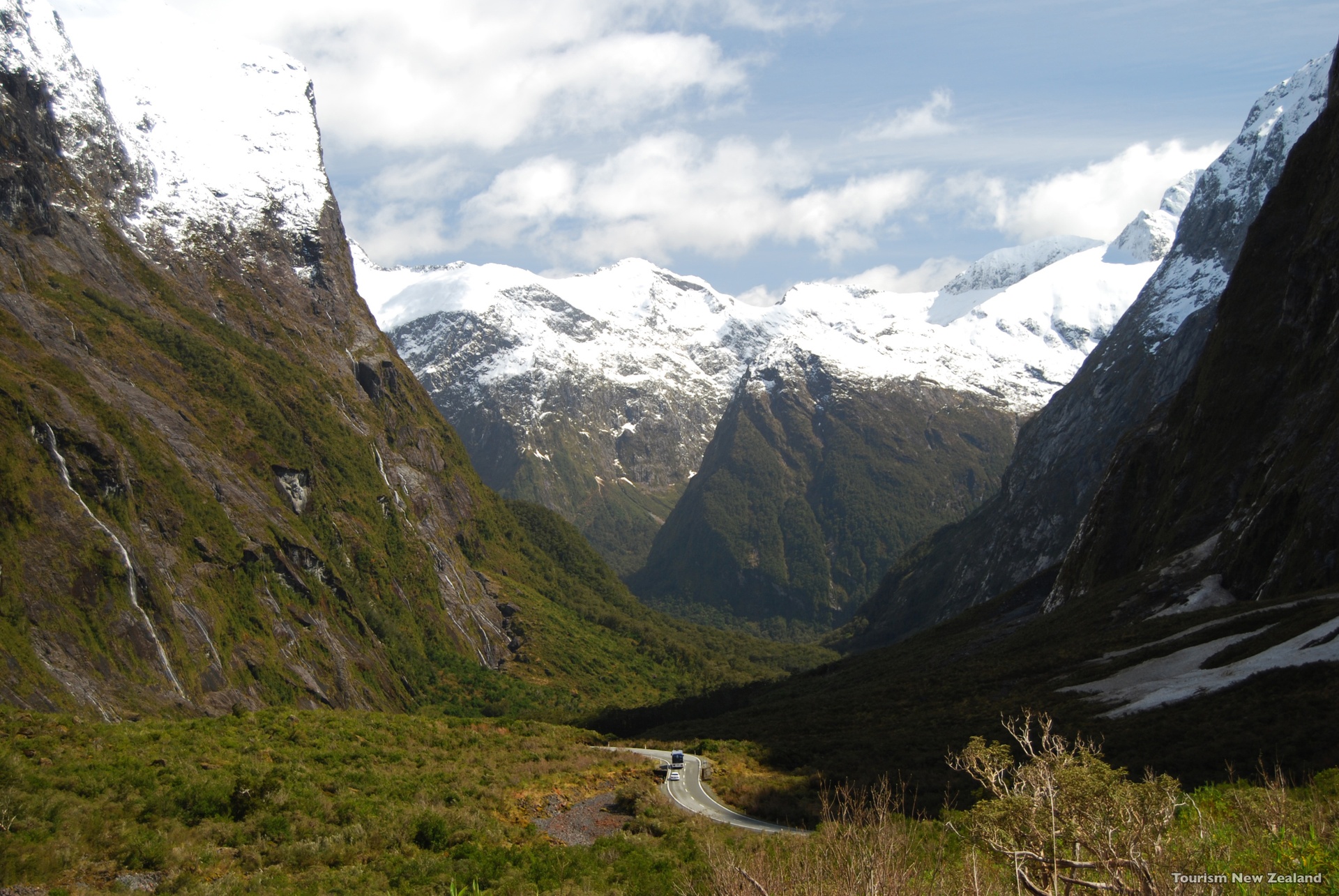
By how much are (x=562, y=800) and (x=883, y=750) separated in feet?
81.4

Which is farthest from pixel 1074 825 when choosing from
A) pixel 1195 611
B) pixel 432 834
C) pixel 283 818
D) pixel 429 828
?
pixel 1195 611

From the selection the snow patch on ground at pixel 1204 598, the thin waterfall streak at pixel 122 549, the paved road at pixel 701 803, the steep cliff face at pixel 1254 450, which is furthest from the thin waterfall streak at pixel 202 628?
the snow patch on ground at pixel 1204 598

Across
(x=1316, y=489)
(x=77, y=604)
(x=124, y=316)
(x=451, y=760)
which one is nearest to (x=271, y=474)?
(x=124, y=316)

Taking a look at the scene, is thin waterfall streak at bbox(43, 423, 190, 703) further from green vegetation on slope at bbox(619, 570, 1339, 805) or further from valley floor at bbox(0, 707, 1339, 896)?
valley floor at bbox(0, 707, 1339, 896)

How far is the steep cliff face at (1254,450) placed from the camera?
88375 millimetres

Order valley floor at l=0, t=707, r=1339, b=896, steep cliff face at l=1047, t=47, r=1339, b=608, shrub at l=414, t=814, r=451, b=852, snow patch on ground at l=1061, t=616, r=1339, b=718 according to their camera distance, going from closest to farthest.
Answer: valley floor at l=0, t=707, r=1339, b=896 < shrub at l=414, t=814, r=451, b=852 < snow patch on ground at l=1061, t=616, r=1339, b=718 < steep cliff face at l=1047, t=47, r=1339, b=608

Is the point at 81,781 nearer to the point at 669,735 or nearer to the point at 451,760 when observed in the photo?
the point at 451,760

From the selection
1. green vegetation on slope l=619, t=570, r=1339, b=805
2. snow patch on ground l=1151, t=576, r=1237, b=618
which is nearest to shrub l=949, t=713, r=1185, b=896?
green vegetation on slope l=619, t=570, r=1339, b=805

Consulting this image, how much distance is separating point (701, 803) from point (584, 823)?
8.44m

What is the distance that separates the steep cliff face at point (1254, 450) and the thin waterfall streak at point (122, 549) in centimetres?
12560

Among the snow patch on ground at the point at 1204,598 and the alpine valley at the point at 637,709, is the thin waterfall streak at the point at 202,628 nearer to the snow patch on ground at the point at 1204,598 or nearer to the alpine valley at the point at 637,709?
the alpine valley at the point at 637,709

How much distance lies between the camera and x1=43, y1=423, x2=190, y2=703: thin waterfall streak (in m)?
130

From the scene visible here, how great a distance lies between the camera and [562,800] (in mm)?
42031

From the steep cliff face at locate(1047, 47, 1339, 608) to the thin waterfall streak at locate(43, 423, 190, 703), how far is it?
412 feet
